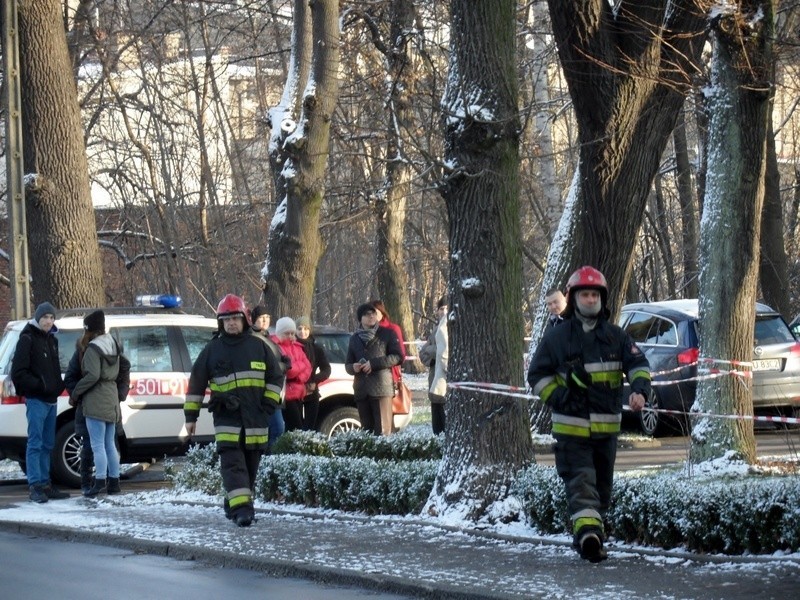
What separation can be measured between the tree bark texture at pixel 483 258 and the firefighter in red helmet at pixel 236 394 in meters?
1.46

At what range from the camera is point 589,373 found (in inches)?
340

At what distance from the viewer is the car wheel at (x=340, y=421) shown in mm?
16328

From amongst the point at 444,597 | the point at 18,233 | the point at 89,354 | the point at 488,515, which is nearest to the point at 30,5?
the point at 18,233

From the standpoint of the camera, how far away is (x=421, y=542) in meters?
9.69

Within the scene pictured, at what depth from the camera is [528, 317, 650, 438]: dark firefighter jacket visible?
8.59 meters

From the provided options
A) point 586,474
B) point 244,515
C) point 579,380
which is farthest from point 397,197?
point 586,474

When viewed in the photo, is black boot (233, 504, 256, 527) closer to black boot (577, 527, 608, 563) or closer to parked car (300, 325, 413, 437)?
black boot (577, 527, 608, 563)

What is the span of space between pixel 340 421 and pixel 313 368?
63.7 inches

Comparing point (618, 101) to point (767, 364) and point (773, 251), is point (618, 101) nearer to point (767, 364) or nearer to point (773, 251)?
point (767, 364)

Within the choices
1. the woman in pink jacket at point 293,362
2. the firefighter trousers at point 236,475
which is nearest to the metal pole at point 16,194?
the woman in pink jacket at point 293,362

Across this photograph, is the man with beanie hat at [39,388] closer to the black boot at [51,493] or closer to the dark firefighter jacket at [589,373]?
the black boot at [51,493]

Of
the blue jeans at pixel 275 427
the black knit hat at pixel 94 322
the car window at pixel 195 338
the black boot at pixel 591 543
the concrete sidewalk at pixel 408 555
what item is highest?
the black knit hat at pixel 94 322

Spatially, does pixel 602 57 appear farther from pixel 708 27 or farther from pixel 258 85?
pixel 258 85

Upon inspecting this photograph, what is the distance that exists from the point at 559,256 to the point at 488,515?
6.11 meters
